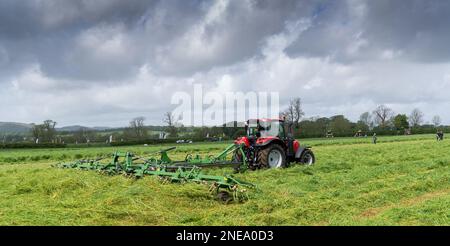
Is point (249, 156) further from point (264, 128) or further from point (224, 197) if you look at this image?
point (224, 197)

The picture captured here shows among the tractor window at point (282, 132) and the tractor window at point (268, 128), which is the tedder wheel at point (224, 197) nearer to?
the tractor window at point (268, 128)

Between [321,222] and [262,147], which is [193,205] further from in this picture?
[262,147]

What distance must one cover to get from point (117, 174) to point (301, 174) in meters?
5.77

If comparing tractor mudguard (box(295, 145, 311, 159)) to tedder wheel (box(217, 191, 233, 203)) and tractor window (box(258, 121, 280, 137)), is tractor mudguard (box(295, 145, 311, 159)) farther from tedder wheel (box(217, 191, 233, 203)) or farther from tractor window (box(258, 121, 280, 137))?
tedder wheel (box(217, 191, 233, 203))

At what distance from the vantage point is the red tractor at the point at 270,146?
15.6m

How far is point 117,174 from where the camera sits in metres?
12.5

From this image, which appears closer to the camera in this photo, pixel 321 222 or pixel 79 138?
pixel 321 222

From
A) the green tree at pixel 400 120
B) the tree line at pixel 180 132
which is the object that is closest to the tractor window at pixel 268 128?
the tree line at pixel 180 132

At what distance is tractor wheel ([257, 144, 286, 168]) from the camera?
15344 millimetres

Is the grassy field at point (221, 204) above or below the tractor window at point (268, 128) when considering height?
below

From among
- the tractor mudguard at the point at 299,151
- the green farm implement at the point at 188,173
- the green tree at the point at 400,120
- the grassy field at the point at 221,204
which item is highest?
the green tree at the point at 400,120

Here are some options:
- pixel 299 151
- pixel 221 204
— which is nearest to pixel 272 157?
pixel 299 151

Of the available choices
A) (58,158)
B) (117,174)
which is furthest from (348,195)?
(58,158)
